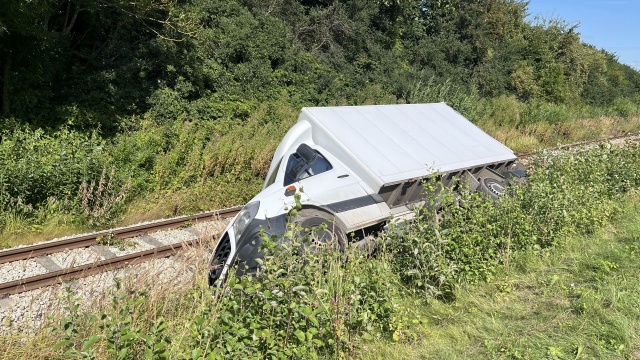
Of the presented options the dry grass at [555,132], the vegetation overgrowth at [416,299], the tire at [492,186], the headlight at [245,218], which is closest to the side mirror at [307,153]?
the headlight at [245,218]

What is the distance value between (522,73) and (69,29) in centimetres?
2712

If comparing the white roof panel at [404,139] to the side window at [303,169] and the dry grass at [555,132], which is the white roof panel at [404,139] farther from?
the dry grass at [555,132]

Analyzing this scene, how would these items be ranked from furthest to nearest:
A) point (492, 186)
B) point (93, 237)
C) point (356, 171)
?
point (492, 186), point (93, 237), point (356, 171)

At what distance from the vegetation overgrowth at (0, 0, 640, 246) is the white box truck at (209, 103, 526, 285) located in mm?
3991

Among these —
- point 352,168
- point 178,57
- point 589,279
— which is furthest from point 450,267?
point 178,57

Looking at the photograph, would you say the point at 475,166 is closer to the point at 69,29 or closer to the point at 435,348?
the point at 435,348

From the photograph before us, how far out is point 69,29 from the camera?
1337 cm

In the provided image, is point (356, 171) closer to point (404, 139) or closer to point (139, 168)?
point (404, 139)

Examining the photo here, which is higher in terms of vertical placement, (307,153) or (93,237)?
(307,153)

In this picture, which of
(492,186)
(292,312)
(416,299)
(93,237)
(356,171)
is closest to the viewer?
(292,312)

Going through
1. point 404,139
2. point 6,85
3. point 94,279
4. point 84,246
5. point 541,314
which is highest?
point 404,139

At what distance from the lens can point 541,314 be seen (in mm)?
4777

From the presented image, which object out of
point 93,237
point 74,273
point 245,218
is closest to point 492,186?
point 245,218

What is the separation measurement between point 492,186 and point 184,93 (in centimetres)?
1005
